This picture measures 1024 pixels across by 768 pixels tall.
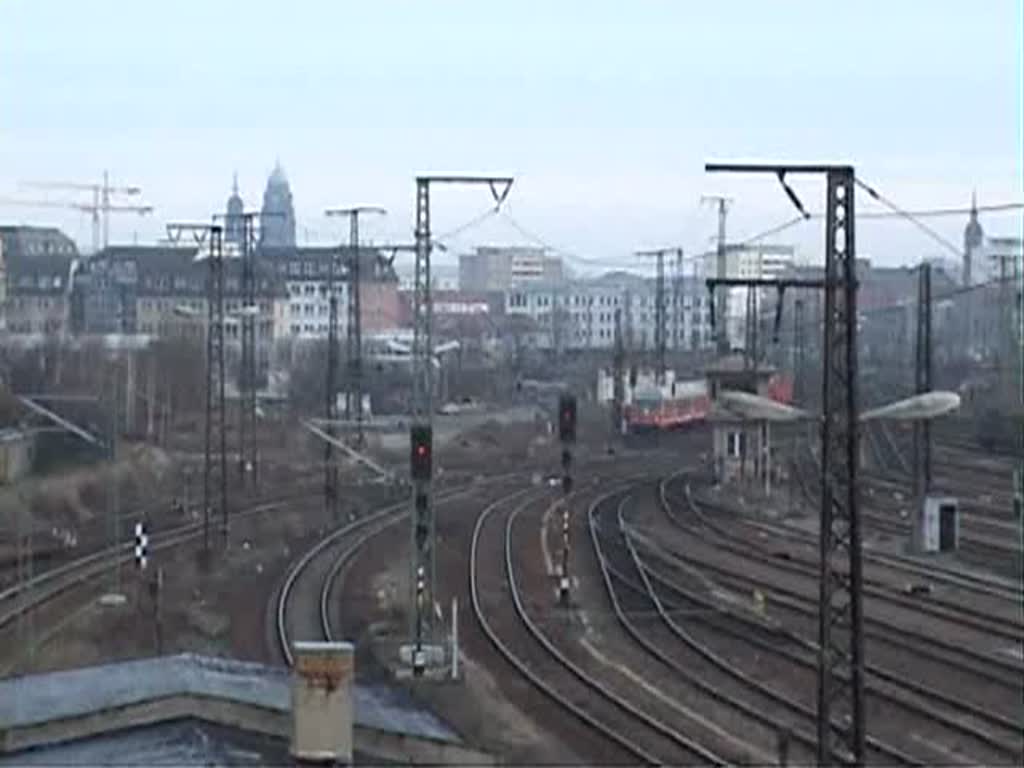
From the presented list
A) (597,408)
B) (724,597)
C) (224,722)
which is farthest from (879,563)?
(597,408)

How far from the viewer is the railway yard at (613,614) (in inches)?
328

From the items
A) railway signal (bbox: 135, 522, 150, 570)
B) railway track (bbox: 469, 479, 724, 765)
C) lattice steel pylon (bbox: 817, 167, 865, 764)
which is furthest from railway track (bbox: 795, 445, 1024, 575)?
lattice steel pylon (bbox: 817, 167, 865, 764)

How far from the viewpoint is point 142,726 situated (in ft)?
20.6

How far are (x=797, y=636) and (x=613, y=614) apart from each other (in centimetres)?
143

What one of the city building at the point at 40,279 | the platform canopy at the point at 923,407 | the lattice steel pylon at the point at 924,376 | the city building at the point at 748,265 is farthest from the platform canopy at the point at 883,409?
the city building at the point at 40,279

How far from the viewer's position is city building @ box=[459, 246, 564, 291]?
156ft

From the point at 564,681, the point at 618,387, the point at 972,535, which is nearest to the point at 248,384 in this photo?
the point at 618,387

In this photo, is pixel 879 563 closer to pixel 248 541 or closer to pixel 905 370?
pixel 248 541

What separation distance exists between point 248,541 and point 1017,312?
640 cm

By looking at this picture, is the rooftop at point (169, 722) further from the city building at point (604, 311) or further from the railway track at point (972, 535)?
the city building at point (604, 311)

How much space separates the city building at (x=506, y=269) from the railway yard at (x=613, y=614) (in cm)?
2777

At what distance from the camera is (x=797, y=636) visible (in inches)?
417

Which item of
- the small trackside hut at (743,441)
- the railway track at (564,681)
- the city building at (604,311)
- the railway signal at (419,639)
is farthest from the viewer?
the city building at (604,311)

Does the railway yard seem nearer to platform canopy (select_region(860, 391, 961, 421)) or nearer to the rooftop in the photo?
the rooftop
